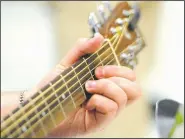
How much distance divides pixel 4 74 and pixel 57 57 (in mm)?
176

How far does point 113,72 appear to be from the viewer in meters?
0.58

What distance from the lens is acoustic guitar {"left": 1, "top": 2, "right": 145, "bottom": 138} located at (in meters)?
0.45

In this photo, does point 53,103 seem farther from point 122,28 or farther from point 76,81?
point 122,28

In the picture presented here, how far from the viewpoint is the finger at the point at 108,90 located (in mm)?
542

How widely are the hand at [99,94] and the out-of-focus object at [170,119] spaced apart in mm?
241

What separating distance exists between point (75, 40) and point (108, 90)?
1.61 ft

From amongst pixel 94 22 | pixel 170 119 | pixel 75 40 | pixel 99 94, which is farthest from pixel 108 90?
pixel 75 40

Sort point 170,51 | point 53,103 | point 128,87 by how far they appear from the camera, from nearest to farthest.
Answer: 1. point 53,103
2. point 128,87
3. point 170,51

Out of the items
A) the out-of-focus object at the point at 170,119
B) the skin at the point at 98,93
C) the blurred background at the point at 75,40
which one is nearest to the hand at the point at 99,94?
the skin at the point at 98,93

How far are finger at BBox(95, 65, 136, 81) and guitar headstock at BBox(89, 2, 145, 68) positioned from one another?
0.13ft

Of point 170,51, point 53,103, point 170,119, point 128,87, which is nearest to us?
point 53,103

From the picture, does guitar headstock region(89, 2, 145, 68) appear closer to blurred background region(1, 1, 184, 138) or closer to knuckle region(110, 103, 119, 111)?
knuckle region(110, 103, 119, 111)

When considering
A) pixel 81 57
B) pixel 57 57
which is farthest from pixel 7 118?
pixel 57 57

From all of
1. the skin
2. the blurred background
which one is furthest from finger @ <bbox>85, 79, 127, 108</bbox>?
the blurred background
